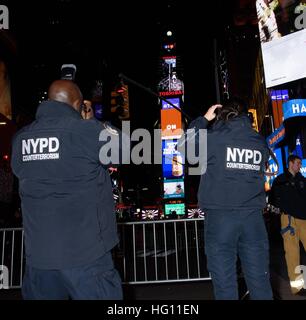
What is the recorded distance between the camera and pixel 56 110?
2.55 meters

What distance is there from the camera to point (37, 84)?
22641mm

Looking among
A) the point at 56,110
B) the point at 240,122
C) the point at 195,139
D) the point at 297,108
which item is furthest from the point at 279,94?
the point at 56,110

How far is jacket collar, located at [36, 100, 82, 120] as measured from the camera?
100 inches

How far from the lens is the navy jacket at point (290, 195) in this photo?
5605 millimetres

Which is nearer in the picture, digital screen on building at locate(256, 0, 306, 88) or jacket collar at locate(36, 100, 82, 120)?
jacket collar at locate(36, 100, 82, 120)

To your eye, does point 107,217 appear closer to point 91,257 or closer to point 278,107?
point 91,257

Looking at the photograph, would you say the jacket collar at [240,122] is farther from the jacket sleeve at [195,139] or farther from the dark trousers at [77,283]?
the dark trousers at [77,283]

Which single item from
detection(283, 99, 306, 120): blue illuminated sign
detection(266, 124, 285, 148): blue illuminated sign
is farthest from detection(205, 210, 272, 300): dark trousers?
detection(266, 124, 285, 148): blue illuminated sign

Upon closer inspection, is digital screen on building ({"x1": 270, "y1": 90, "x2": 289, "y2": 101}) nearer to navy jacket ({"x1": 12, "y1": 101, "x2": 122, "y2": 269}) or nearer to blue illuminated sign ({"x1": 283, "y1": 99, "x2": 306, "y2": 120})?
blue illuminated sign ({"x1": 283, "y1": 99, "x2": 306, "y2": 120})

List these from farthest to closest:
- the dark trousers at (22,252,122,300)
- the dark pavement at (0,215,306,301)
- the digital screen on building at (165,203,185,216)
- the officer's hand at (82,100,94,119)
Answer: the digital screen on building at (165,203,185,216) < the dark pavement at (0,215,306,301) < the officer's hand at (82,100,94,119) < the dark trousers at (22,252,122,300)

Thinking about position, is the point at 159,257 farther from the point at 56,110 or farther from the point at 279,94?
the point at 279,94

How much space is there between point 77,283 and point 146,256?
340 inches

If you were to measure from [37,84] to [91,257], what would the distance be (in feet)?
72.5

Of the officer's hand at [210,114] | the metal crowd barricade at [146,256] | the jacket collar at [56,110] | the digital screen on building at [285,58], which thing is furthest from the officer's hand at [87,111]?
the metal crowd barricade at [146,256]
